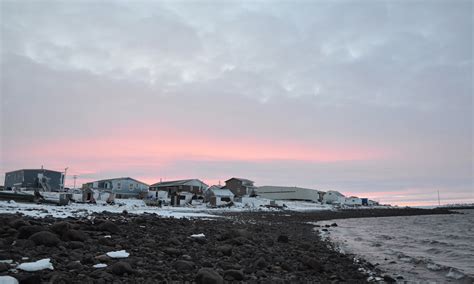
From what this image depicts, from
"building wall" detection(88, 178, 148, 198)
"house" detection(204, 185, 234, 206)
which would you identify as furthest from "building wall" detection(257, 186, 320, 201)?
"building wall" detection(88, 178, 148, 198)

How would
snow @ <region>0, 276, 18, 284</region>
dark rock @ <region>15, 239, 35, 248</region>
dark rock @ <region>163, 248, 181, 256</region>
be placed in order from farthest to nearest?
dark rock @ <region>163, 248, 181, 256</region> → dark rock @ <region>15, 239, 35, 248</region> → snow @ <region>0, 276, 18, 284</region>

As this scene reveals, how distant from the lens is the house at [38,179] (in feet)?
212

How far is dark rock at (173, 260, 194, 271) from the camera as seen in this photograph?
9.87 metres

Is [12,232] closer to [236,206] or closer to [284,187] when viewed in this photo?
[236,206]

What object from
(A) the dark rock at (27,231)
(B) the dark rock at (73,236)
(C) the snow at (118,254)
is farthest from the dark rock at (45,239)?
(C) the snow at (118,254)

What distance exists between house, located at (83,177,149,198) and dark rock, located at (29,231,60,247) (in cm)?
6247

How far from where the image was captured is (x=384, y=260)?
→ 17.6 metres

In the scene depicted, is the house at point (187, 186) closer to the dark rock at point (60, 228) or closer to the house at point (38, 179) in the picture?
the house at point (38, 179)

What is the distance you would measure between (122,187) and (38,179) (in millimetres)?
Answer: 14597

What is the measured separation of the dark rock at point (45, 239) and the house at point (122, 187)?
205 ft

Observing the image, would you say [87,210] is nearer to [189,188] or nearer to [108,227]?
[108,227]

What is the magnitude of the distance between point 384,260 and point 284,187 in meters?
109

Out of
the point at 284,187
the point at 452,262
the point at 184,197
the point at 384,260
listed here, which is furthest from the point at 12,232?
the point at 284,187

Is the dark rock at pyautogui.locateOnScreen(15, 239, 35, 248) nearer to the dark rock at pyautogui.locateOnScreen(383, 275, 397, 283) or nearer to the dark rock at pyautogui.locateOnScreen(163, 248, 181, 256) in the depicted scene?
the dark rock at pyautogui.locateOnScreen(163, 248, 181, 256)
